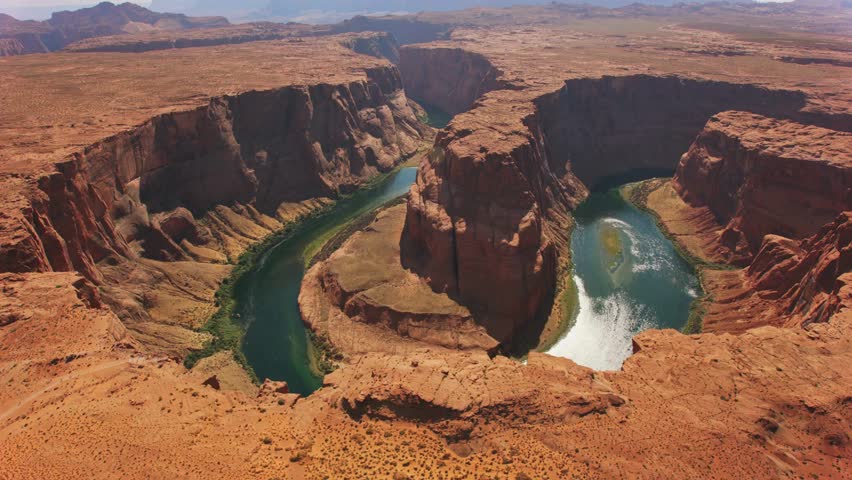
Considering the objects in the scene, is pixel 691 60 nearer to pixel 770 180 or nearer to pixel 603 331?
pixel 770 180

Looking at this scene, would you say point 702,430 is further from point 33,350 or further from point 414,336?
point 33,350

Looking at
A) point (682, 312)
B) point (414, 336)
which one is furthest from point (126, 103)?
point (682, 312)

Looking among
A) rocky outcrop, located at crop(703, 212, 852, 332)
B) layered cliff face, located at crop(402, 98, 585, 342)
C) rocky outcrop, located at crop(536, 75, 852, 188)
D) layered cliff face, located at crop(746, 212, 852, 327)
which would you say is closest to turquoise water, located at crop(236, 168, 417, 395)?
layered cliff face, located at crop(402, 98, 585, 342)

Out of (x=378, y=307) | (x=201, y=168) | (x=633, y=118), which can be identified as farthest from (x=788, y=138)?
(x=201, y=168)

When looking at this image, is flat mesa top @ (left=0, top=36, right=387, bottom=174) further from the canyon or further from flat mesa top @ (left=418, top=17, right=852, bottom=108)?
flat mesa top @ (left=418, top=17, right=852, bottom=108)

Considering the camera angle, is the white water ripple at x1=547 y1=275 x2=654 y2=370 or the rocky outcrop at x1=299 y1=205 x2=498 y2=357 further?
the rocky outcrop at x1=299 y1=205 x2=498 y2=357
